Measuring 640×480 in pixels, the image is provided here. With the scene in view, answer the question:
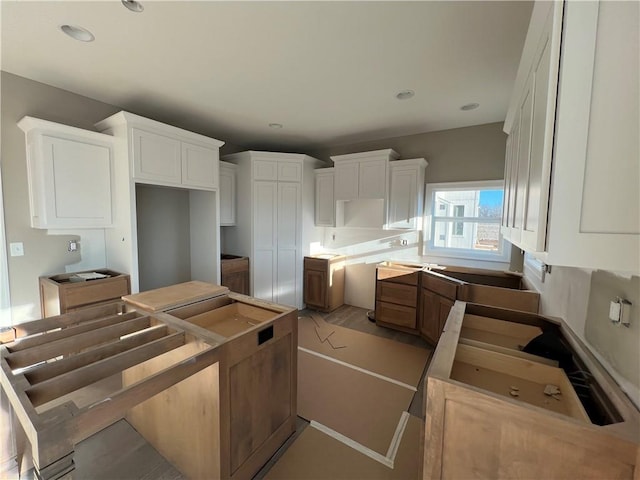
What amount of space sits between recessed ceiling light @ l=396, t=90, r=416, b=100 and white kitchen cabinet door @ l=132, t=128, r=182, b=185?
2.44 m

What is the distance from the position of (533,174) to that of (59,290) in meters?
3.28

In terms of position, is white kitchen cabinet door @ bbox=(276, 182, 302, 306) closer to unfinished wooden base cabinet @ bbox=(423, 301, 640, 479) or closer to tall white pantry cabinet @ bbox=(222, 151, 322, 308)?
tall white pantry cabinet @ bbox=(222, 151, 322, 308)

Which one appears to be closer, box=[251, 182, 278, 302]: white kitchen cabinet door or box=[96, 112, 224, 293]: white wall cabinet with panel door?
box=[96, 112, 224, 293]: white wall cabinet with panel door

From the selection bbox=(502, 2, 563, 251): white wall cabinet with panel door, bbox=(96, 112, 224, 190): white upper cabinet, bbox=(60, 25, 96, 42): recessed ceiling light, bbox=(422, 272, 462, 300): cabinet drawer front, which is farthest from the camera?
bbox=(422, 272, 462, 300): cabinet drawer front

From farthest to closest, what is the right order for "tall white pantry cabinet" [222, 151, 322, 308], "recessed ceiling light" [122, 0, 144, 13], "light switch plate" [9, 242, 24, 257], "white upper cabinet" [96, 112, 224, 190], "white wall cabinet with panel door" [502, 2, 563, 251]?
"tall white pantry cabinet" [222, 151, 322, 308]
"white upper cabinet" [96, 112, 224, 190]
"light switch plate" [9, 242, 24, 257]
"recessed ceiling light" [122, 0, 144, 13]
"white wall cabinet with panel door" [502, 2, 563, 251]

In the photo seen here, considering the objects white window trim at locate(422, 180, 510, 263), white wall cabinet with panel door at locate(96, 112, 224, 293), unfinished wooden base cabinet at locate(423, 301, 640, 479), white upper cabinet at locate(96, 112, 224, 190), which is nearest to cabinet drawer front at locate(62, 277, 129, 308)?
white wall cabinet with panel door at locate(96, 112, 224, 293)

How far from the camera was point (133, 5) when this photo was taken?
62.3 inches

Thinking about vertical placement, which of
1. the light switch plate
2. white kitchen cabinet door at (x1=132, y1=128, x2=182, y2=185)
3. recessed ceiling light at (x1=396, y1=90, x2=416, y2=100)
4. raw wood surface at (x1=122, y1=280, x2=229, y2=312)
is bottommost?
raw wood surface at (x1=122, y1=280, x2=229, y2=312)

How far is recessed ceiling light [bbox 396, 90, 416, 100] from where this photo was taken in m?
2.66

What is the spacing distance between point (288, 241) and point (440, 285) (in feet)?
7.51

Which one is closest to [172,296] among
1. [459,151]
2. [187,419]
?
[187,419]

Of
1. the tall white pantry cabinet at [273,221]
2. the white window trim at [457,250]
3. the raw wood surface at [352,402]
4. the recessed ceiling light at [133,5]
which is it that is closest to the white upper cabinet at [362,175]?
the tall white pantry cabinet at [273,221]

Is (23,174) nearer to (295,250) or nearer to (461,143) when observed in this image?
(295,250)

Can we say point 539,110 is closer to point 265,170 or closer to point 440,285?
point 440,285
